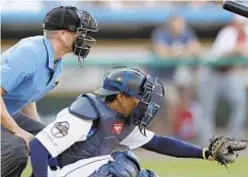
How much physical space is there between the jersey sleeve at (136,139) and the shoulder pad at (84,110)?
47 centimetres

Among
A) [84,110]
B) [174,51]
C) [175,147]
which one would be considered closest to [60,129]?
[84,110]

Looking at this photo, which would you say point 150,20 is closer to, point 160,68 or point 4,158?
point 160,68

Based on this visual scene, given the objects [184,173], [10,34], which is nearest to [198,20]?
[10,34]

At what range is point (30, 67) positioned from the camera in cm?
600

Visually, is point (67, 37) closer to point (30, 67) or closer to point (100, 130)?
point (30, 67)

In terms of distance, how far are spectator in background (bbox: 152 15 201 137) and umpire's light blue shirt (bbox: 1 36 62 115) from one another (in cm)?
635

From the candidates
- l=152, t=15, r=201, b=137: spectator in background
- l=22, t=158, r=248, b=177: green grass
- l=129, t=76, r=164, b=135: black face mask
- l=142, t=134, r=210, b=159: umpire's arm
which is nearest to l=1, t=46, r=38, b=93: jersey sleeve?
l=129, t=76, r=164, b=135: black face mask

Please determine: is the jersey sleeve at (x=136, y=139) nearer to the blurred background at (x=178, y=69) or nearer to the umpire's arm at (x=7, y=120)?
the umpire's arm at (x=7, y=120)

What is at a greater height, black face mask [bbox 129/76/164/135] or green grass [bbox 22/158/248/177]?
black face mask [bbox 129/76/164/135]

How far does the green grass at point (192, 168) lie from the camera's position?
9.56m

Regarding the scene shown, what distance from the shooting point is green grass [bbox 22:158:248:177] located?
9.56 metres

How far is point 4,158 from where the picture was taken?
6.18m

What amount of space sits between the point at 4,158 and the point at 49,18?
38.7 inches

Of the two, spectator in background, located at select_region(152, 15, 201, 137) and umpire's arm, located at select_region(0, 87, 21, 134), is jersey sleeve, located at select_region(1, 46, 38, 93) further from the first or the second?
spectator in background, located at select_region(152, 15, 201, 137)
